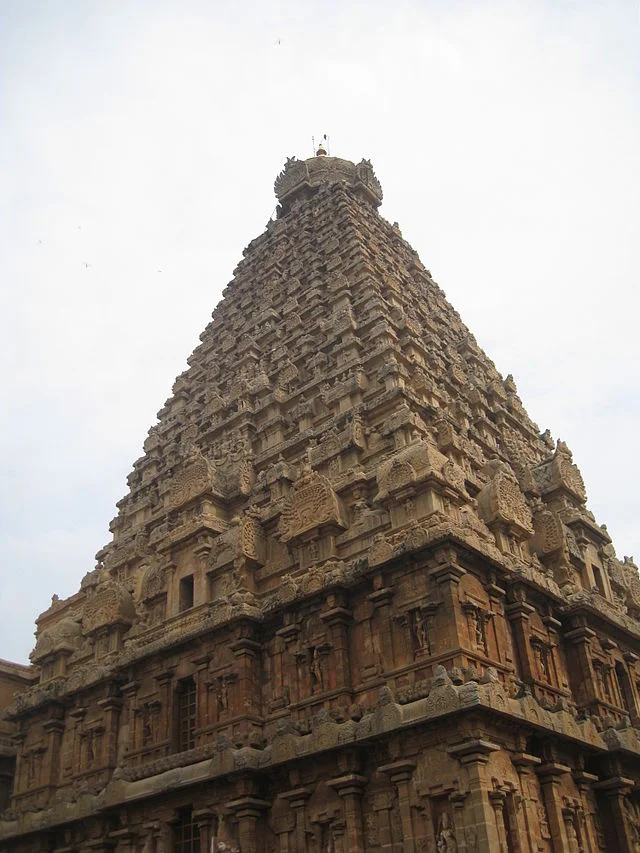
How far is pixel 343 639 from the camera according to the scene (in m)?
22.9

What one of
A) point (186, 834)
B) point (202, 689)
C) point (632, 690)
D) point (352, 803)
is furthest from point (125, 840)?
point (632, 690)

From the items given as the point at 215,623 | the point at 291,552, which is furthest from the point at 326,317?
the point at 215,623

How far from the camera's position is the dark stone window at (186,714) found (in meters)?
25.3

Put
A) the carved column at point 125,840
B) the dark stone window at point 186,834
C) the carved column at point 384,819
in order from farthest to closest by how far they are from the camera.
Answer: the carved column at point 125,840
the dark stone window at point 186,834
the carved column at point 384,819

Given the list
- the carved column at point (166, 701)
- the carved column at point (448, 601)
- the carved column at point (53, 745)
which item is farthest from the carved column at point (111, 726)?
the carved column at point (448, 601)

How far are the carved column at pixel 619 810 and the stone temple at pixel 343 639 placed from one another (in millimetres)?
88

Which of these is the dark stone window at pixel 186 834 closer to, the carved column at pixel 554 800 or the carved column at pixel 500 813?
the carved column at pixel 500 813

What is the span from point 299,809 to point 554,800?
6023mm

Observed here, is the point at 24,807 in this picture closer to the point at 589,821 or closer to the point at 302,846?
the point at 302,846

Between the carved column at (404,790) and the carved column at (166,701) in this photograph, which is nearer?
the carved column at (404,790)

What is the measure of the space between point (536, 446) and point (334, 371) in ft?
38.8

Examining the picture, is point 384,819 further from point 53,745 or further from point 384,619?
point 53,745

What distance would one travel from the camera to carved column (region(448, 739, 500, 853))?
17.9 meters

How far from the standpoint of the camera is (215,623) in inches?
988
